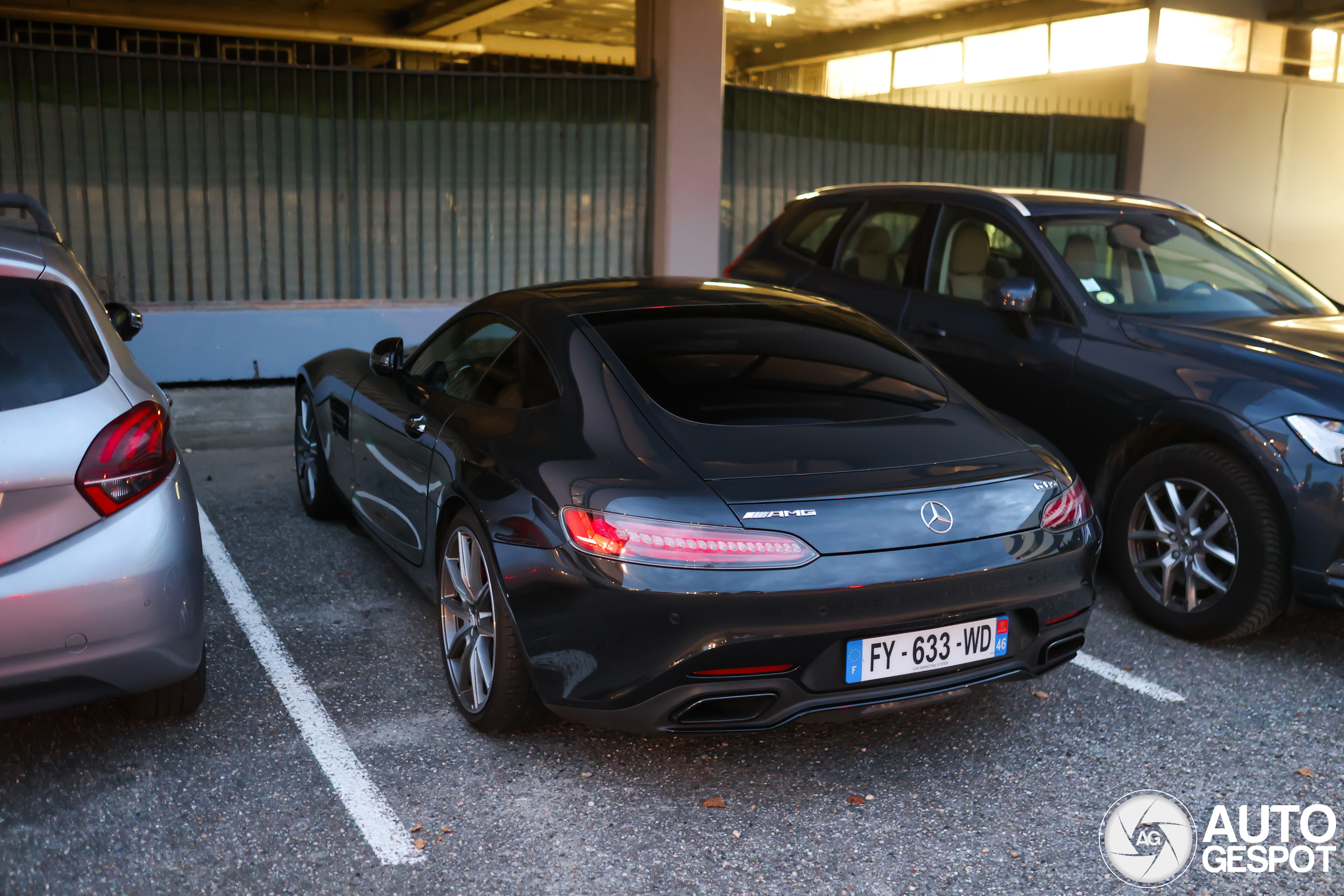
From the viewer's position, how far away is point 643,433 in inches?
131

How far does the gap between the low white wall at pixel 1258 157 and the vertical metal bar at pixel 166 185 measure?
10396mm

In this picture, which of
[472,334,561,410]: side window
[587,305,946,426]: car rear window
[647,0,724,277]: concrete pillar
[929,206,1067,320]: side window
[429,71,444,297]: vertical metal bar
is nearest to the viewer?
[587,305,946,426]: car rear window

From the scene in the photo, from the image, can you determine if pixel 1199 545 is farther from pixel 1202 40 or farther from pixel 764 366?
pixel 1202 40

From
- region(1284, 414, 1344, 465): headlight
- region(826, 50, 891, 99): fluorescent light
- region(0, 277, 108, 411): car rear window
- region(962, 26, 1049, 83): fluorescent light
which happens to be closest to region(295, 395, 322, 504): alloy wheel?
region(0, 277, 108, 411): car rear window

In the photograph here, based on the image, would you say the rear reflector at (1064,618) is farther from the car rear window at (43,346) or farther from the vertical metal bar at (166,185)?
the vertical metal bar at (166,185)

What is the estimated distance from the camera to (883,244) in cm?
634

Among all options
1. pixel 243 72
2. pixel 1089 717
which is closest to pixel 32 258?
pixel 1089 717

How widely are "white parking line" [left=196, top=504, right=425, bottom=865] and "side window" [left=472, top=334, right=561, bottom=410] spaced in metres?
1.02

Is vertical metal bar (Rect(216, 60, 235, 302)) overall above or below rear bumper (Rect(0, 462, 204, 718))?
above

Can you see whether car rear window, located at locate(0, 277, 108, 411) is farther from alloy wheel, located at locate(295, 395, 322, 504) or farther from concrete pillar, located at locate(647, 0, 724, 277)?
concrete pillar, located at locate(647, 0, 724, 277)

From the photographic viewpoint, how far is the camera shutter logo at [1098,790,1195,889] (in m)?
3.00

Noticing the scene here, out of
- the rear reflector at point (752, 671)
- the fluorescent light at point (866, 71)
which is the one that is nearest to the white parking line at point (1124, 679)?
Answer: the rear reflector at point (752, 671)

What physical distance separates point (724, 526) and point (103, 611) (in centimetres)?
165

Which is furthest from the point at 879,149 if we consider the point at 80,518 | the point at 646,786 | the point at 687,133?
the point at 80,518
